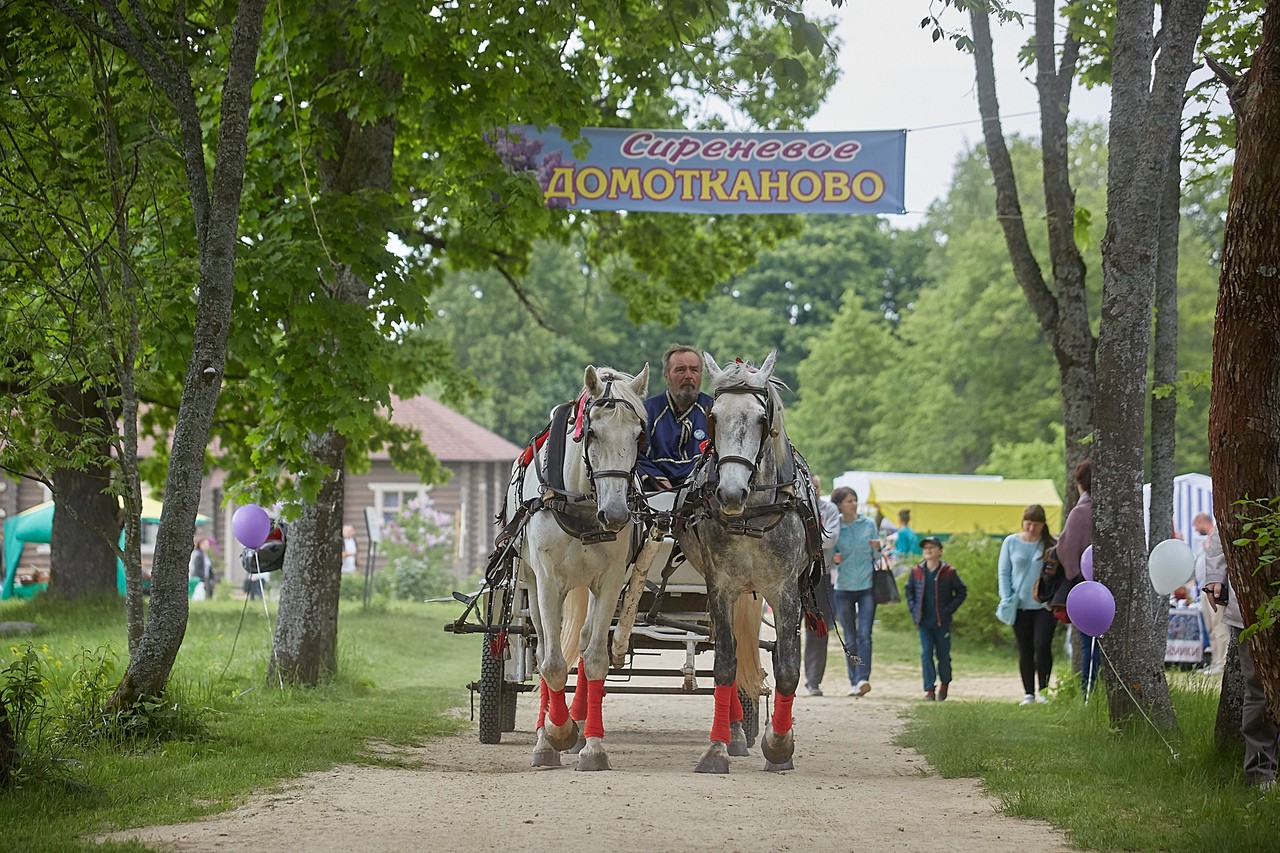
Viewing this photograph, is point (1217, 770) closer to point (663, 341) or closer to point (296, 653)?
point (296, 653)

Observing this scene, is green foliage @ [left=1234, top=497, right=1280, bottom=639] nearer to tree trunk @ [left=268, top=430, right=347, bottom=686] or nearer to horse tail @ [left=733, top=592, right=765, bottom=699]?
horse tail @ [left=733, top=592, right=765, bottom=699]

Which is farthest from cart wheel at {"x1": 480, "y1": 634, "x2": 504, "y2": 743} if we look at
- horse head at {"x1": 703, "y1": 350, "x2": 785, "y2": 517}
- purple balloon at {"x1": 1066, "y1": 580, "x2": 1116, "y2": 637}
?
purple balloon at {"x1": 1066, "y1": 580, "x2": 1116, "y2": 637}

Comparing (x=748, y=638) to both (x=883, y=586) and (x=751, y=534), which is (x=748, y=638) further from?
(x=883, y=586)

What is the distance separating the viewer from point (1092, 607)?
966 cm

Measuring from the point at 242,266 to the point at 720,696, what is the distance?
4.57 metres

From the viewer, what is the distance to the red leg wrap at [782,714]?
8.90 meters

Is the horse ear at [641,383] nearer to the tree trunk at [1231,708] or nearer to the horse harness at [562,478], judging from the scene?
the horse harness at [562,478]

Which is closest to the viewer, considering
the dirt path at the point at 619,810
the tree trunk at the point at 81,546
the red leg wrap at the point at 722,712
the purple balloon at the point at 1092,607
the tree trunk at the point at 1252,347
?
the tree trunk at the point at 1252,347

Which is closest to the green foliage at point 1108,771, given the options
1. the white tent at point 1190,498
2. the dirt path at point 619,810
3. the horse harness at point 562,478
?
the dirt path at point 619,810

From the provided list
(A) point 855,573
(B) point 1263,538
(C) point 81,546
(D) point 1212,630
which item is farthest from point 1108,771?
(C) point 81,546

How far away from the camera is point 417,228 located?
A: 18.2m

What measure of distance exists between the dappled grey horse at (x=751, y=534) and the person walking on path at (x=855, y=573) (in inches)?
256

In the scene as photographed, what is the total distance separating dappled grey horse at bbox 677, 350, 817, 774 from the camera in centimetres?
838

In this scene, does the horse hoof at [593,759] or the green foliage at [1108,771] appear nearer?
the green foliage at [1108,771]
